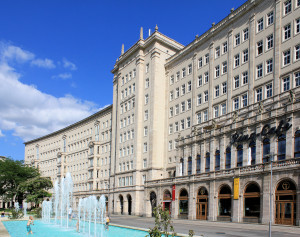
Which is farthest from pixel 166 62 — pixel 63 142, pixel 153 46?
pixel 63 142

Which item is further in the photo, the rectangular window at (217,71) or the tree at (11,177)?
the tree at (11,177)

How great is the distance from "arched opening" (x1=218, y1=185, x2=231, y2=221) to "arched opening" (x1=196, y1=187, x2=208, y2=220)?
2.93 meters

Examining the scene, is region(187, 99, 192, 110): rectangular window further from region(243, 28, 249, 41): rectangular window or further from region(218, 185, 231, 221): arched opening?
region(218, 185, 231, 221): arched opening

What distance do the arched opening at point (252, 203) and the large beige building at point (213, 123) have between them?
116 mm

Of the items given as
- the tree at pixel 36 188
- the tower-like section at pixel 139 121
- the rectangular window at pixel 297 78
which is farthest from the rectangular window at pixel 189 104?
the tree at pixel 36 188

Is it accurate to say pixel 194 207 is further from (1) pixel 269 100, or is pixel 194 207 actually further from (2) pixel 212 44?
(2) pixel 212 44

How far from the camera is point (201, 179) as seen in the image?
47531mm

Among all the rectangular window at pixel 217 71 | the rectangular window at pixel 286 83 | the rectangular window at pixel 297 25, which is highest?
the rectangular window at pixel 297 25

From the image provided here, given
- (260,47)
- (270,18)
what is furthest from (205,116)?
(270,18)

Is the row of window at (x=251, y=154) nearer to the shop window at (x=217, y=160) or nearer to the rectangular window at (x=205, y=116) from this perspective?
the shop window at (x=217, y=160)

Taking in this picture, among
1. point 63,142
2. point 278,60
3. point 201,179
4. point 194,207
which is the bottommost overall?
point 194,207

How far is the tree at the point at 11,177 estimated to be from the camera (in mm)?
96938

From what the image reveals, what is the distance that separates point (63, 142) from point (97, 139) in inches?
1019

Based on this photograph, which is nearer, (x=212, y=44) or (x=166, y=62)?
(x=212, y=44)
